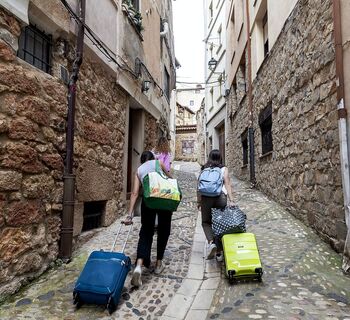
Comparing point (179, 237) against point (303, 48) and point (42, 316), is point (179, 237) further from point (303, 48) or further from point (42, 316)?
point (303, 48)

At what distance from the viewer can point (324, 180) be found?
3871 millimetres

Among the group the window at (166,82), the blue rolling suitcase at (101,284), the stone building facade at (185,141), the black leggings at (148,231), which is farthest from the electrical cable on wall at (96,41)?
the stone building facade at (185,141)

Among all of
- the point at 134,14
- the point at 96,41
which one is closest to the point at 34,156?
the point at 96,41

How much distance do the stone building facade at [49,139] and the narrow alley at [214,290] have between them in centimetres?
30

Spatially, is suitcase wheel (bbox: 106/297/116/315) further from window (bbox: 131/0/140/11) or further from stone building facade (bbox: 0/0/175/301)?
window (bbox: 131/0/140/11)

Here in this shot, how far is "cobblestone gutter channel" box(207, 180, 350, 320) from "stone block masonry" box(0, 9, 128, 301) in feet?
6.05

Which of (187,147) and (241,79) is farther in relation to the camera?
(187,147)

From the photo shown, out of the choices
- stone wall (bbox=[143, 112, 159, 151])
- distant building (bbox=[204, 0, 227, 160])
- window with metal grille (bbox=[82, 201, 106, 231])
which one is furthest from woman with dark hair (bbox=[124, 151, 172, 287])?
distant building (bbox=[204, 0, 227, 160])

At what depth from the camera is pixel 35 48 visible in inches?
141

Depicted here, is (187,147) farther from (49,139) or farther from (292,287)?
(292,287)

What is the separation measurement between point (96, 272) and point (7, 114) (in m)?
1.63

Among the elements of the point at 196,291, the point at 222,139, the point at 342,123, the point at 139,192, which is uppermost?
the point at 222,139

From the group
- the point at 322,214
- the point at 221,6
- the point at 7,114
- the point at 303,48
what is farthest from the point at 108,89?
Result: the point at 221,6

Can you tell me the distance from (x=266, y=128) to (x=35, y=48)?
5495 millimetres
